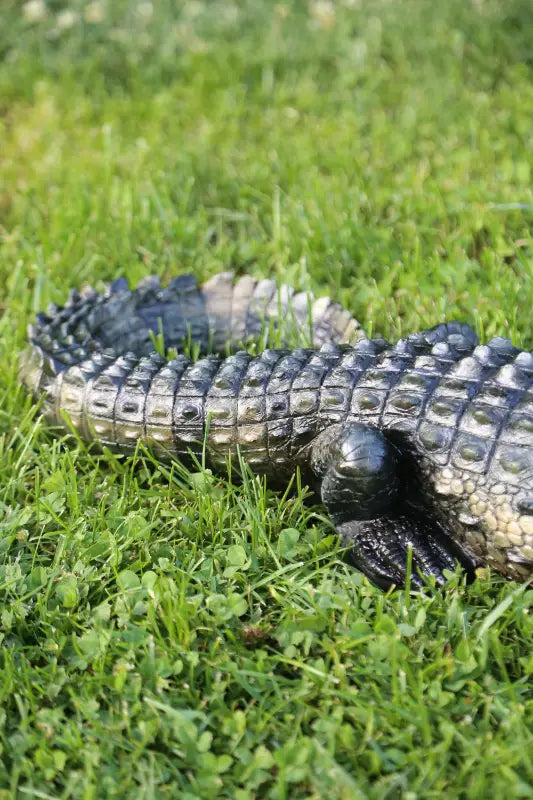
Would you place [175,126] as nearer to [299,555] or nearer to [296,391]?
[296,391]

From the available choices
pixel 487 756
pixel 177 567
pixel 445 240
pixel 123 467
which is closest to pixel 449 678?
pixel 487 756

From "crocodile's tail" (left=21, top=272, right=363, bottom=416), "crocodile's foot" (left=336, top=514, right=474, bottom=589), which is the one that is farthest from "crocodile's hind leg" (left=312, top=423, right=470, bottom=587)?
"crocodile's tail" (left=21, top=272, right=363, bottom=416)

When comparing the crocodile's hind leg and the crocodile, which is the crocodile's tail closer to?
the crocodile

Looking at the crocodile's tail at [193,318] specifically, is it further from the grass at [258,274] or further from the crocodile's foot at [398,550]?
the crocodile's foot at [398,550]

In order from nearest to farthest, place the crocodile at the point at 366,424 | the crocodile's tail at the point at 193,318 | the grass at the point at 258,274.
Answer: the grass at the point at 258,274 → the crocodile at the point at 366,424 → the crocodile's tail at the point at 193,318

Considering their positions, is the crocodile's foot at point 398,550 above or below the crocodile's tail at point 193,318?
below

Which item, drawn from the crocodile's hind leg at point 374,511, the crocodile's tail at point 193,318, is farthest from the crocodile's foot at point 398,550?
the crocodile's tail at point 193,318

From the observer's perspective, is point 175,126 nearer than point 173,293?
No
